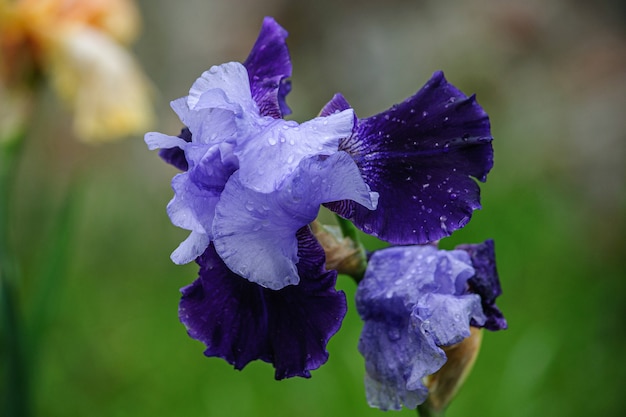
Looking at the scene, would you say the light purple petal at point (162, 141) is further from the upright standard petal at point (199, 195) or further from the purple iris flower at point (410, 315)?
the purple iris flower at point (410, 315)

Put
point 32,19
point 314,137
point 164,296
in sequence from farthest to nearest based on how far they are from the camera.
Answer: point 164,296
point 32,19
point 314,137

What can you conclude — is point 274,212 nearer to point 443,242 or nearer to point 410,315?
point 410,315

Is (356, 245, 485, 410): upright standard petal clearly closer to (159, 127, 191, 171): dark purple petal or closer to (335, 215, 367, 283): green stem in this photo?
(335, 215, 367, 283): green stem

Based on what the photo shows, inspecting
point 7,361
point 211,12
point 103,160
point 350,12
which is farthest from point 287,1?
point 7,361

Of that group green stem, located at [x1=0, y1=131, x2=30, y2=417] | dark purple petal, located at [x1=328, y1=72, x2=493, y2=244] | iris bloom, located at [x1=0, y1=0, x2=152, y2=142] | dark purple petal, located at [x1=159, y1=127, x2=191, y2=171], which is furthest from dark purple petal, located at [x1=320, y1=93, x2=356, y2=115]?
iris bloom, located at [x1=0, y1=0, x2=152, y2=142]

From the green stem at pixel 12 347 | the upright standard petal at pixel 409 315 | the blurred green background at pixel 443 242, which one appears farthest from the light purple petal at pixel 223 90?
the blurred green background at pixel 443 242

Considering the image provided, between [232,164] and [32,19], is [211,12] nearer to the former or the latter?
[32,19]
